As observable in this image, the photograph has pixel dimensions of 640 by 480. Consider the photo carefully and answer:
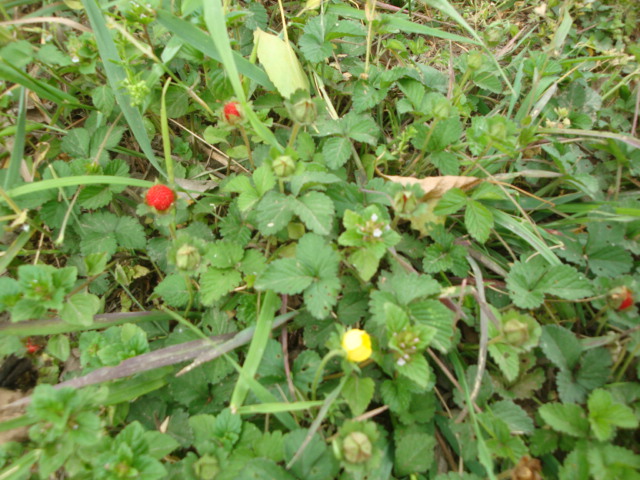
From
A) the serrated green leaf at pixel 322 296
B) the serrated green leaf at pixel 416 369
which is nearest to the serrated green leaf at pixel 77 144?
the serrated green leaf at pixel 322 296

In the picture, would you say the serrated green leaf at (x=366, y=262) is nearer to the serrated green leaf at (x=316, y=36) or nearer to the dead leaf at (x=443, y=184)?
the dead leaf at (x=443, y=184)

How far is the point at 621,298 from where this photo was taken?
4.67 ft

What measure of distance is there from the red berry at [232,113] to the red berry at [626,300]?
1.48m

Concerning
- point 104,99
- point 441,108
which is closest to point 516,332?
point 441,108

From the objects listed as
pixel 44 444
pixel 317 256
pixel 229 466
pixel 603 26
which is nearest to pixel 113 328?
pixel 44 444

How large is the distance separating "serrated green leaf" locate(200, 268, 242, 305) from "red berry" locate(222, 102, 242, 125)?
561 mm

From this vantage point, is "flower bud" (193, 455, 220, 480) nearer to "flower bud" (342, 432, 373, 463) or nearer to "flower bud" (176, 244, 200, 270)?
"flower bud" (342, 432, 373, 463)

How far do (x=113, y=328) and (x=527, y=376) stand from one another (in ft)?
4.91

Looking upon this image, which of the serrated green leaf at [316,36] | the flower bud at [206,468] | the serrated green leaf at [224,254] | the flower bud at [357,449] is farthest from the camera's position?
the serrated green leaf at [316,36]

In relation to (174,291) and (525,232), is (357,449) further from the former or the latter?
(525,232)

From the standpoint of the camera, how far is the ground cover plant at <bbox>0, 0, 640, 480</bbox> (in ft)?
4.38

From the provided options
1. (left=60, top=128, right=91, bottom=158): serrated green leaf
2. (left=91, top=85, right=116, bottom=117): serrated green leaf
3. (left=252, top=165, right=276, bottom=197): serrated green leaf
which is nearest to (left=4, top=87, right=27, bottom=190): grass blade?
(left=60, top=128, right=91, bottom=158): serrated green leaf

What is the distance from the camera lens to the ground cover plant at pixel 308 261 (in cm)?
133

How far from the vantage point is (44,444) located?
1254mm
